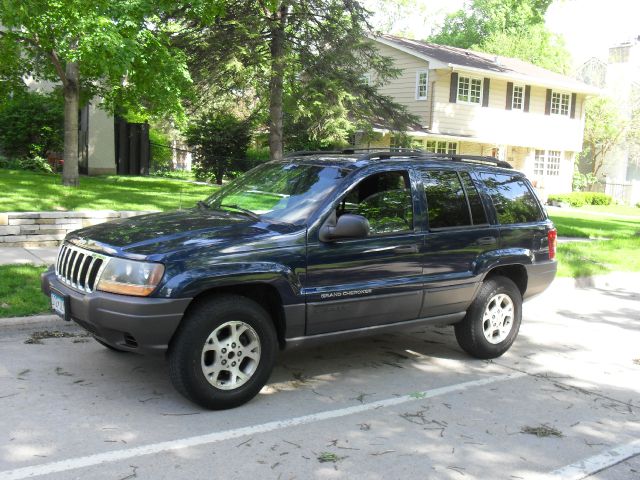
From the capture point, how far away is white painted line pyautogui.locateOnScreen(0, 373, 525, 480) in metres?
3.75

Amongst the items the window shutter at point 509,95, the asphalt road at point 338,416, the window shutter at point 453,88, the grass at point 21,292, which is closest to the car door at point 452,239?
the asphalt road at point 338,416

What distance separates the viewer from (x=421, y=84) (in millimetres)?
28219

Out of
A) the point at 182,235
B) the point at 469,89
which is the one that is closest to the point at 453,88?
the point at 469,89

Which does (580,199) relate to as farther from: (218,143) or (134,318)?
(134,318)

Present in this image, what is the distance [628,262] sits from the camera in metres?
12.6

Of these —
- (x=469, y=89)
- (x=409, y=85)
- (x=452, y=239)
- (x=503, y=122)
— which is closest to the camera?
(x=452, y=239)

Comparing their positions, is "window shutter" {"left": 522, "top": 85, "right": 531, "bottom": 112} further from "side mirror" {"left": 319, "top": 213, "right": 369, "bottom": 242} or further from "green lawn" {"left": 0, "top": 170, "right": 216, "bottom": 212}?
"side mirror" {"left": 319, "top": 213, "right": 369, "bottom": 242}

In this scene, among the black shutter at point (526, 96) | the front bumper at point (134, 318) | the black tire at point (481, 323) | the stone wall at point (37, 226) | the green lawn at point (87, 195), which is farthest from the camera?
the black shutter at point (526, 96)

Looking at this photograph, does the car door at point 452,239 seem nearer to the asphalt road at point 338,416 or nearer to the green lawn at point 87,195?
the asphalt road at point 338,416

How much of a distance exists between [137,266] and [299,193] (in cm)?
155

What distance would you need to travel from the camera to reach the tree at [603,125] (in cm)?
3881

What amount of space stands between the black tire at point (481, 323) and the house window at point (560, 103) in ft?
91.9

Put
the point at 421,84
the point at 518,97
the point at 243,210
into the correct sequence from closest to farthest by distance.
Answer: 1. the point at 243,210
2. the point at 421,84
3. the point at 518,97

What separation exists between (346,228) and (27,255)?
593 cm
